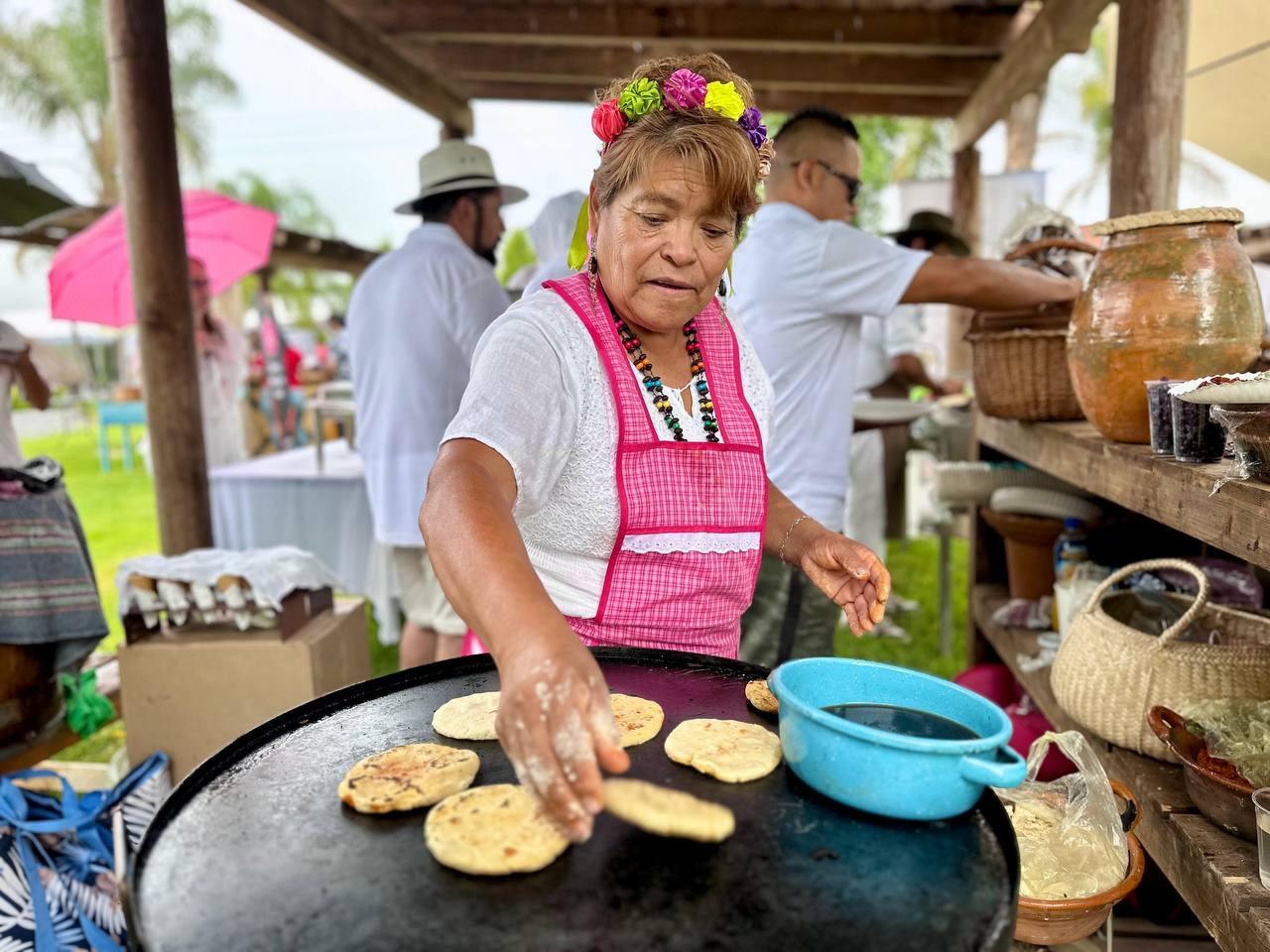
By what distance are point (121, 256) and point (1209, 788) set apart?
6.40 meters

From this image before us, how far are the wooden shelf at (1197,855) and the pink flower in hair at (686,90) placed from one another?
137 cm

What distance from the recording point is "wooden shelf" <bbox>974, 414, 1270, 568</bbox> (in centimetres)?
119

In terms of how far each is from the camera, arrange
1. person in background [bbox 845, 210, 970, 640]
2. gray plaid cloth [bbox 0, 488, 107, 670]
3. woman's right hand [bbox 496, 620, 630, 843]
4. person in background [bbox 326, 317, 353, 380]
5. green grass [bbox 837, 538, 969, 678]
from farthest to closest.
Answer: person in background [bbox 326, 317, 353, 380] → person in background [bbox 845, 210, 970, 640] → green grass [bbox 837, 538, 969, 678] → gray plaid cloth [bbox 0, 488, 107, 670] → woman's right hand [bbox 496, 620, 630, 843]

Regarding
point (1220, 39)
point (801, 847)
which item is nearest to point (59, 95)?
point (1220, 39)

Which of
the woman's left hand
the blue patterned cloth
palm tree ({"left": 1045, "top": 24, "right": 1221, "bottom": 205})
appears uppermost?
palm tree ({"left": 1045, "top": 24, "right": 1221, "bottom": 205})

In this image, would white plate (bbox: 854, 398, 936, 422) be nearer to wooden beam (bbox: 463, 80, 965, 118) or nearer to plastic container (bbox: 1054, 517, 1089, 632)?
plastic container (bbox: 1054, 517, 1089, 632)

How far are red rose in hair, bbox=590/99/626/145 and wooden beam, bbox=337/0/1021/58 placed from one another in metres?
4.15

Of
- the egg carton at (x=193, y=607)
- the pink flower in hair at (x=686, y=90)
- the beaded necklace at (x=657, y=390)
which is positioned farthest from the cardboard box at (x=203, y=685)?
the pink flower in hair at (x=686, y=90)

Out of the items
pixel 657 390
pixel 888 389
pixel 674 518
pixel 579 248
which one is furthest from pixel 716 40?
pixel 674 518

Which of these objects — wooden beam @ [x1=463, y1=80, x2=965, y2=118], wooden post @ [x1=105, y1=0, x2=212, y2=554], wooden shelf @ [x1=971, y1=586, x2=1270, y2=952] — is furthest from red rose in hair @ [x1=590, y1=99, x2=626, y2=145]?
wooden beam @ [x1=463, y1=80, x2=965, y2=118]

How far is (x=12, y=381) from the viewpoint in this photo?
3164mm

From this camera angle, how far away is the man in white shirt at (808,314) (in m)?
2.59

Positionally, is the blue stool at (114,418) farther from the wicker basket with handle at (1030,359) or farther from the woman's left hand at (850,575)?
the woman's left hand at (850,575)

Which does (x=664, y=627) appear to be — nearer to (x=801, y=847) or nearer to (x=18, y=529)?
(x=801, y=847)
